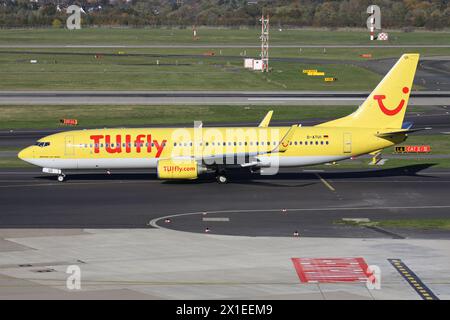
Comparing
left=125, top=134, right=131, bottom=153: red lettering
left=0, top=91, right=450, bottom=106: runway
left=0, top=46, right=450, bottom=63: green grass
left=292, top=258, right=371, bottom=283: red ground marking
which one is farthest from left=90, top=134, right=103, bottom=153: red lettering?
left=0, top=46, right=450, bottom=63: green grass

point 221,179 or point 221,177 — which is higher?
point 221,177

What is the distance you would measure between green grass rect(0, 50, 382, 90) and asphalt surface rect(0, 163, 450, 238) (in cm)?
5966

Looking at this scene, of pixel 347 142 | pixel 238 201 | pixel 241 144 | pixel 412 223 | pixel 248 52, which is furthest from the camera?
pixel 248 52

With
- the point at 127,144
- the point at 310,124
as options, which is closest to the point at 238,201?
the point at 127,144

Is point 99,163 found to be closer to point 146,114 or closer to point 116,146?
point 116,146

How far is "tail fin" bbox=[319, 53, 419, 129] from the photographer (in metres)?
67.9

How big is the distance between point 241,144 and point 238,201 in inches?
273

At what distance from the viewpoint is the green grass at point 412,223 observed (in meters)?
53.2

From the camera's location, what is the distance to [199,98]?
118188 millimetres

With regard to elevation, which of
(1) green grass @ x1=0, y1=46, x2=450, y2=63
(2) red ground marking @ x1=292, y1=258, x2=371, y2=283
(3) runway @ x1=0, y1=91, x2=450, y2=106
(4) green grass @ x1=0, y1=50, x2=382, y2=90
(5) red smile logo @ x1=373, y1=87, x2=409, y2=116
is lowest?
(2) red ground marking @ x1=292, y1=258, x2=371, y2=283

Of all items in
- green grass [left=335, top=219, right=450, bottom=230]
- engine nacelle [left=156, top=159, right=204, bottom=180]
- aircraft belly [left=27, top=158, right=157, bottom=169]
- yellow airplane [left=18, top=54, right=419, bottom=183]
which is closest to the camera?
green grass [left=335, top=219, right=450, bottom=230]

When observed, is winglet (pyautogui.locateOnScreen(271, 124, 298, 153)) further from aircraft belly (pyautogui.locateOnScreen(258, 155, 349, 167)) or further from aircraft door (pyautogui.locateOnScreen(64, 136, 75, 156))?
aircraft door (pyautogui.locateOnScreen(64, 136, 75, 156))

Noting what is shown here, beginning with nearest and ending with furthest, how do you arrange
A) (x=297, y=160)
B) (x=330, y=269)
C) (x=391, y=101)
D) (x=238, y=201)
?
(x=330, y=269)
(x=238, y=201)
(x=297, y=160)
(x=391, y=101)
